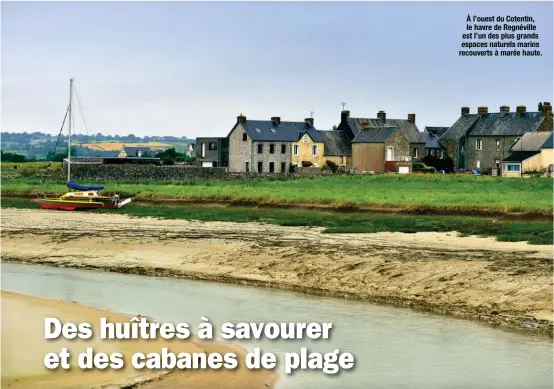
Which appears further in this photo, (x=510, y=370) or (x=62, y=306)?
(x=62, y=306)

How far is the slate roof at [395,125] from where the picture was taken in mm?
112213

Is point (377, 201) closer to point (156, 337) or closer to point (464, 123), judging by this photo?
point (156, 337)

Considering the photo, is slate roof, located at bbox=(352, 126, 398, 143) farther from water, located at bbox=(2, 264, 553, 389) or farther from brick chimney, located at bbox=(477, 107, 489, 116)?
water, located at bbox=(2, 264, 553, 389)

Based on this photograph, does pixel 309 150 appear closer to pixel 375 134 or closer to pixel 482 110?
pixel 375 134

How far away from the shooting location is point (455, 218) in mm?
45031

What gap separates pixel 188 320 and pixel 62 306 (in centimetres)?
312

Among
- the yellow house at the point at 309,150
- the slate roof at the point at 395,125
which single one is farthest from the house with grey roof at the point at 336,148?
the slate roof at the point at 395,125

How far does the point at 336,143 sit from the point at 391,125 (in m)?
7.91

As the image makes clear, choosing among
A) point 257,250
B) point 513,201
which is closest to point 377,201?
point 513,201

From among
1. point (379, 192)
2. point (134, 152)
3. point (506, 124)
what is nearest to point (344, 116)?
point (506, 124)

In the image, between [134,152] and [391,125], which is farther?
[134,152]

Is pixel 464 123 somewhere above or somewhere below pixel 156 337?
above

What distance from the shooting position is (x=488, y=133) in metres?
110

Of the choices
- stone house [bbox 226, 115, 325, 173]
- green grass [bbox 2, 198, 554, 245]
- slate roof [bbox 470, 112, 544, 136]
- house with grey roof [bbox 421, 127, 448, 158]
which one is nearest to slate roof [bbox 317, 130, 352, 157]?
stone house [bbox 226, 115, 325, 173]
